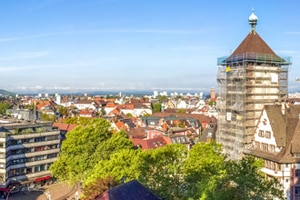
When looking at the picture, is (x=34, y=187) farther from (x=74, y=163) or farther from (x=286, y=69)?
(x=286, y=69)

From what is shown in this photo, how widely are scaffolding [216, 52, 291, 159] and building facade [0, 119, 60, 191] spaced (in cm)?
3361

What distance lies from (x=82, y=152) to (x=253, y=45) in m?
32.9

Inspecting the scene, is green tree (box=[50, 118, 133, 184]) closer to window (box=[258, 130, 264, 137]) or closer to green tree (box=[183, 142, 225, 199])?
green tree (box=[183, 142, 225, 199])

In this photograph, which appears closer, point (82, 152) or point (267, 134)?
point (267, 134)

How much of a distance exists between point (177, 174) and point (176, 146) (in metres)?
8.56

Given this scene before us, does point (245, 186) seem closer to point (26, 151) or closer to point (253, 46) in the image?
point (253, 46)

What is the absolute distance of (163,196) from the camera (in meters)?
35.8

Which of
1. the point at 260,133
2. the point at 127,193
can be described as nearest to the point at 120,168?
the point at 127,193

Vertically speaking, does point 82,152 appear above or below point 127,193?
below

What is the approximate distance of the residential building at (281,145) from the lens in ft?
171

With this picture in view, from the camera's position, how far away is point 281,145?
2103 inches

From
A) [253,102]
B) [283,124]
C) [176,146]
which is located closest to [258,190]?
[176,146]

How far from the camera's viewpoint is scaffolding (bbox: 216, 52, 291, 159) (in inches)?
2400

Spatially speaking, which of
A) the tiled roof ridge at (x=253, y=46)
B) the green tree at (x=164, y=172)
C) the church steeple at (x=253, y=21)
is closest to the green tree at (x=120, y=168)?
the green tree at (x=164, y=172)
